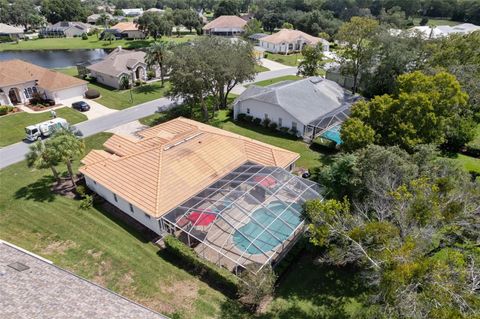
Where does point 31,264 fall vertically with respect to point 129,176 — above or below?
below

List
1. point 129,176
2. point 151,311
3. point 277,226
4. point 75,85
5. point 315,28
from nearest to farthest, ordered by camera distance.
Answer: point 151,311 < point 277,226 < point 129,176 < point 75,85 < point 315,28

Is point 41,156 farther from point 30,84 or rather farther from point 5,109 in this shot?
point 30,84

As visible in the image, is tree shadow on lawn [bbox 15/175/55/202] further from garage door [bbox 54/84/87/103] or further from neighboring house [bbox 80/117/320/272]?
garage door [bbox 54/84/87/103]

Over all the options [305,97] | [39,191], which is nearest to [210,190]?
[39,191]

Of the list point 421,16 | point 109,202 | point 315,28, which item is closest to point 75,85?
point 109,202

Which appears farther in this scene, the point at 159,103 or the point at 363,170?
the point at 159,103

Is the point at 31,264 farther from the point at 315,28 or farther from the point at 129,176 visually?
the point at 315,28

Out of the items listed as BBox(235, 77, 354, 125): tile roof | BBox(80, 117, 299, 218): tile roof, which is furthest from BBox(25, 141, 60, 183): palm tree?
BBox(235, 77, 354, 125): tile roof
